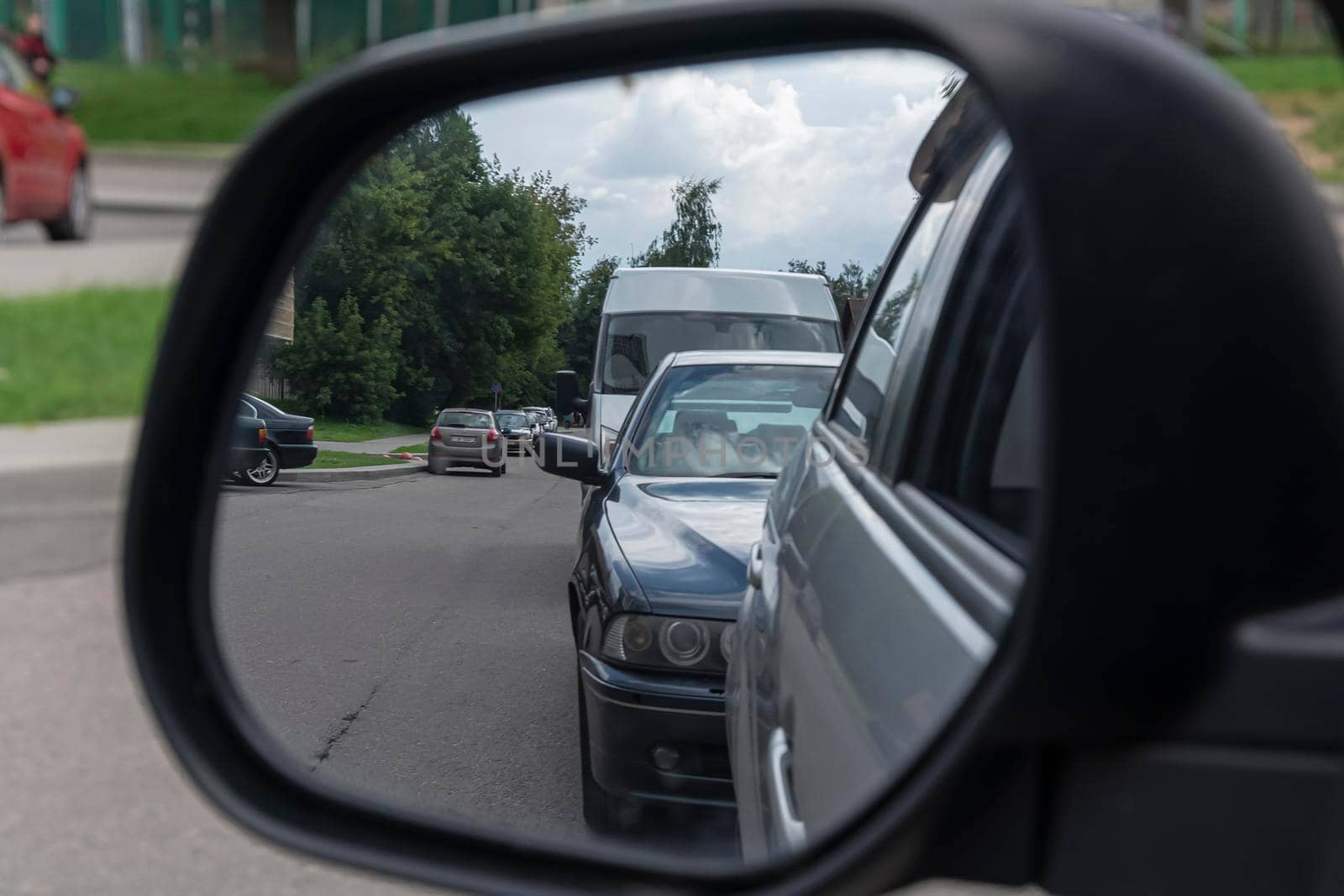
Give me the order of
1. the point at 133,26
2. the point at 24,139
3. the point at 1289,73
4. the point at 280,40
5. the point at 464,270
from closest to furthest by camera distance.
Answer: the point at 464,270, the point at 24,139, the point at 1289,73, the point at 280,40, the point at 133,26

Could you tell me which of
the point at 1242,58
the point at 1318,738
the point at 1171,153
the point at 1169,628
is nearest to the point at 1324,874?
the point at 1318,738

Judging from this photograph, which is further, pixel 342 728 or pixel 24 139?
pixel 24 139

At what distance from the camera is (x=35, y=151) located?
15031 mm

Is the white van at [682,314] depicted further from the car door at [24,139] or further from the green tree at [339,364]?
the car door at [24,139]

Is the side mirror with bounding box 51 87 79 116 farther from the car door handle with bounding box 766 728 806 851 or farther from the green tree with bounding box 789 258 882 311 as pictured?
the car door handle with bounding box 766 728 806 851

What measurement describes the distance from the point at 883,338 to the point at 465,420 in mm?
576

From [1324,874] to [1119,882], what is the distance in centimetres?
13

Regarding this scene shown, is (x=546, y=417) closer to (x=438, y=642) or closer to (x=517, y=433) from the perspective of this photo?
(x=517, y=433)

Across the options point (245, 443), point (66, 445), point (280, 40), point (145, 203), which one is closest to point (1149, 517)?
A: point (245, 443)

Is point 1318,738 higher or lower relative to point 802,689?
higher

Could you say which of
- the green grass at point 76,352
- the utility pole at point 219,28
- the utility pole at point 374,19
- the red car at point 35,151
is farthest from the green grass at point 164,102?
the green grass at point 76,352

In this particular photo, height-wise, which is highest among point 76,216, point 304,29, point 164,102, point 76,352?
→ point 304,29

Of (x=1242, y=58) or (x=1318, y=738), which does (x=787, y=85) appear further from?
(x=1242, y=58)

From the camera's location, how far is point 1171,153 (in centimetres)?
88
